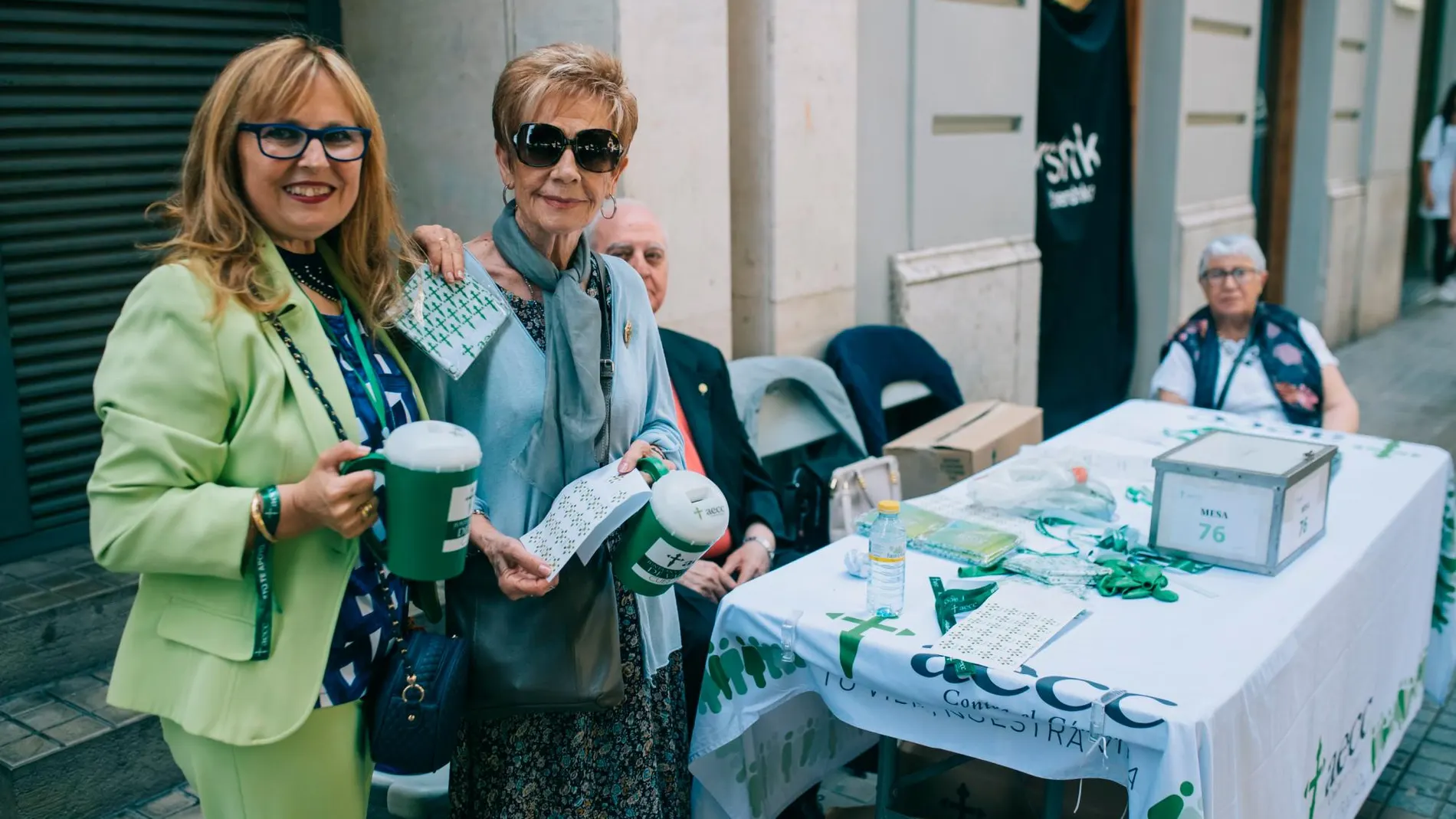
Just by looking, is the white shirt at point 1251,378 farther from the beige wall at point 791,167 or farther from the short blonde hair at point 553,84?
the short blonde hair at point 553,84

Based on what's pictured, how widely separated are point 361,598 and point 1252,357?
3.45 meters

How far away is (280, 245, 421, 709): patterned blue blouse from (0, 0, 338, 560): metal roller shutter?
2.00 meters

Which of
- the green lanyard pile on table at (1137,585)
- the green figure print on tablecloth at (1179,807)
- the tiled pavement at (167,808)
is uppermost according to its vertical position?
the green lanyard pile on table at (1137,585)

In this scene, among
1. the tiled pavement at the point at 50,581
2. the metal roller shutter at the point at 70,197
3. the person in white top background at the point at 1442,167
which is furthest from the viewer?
the person in white top background at the point at 1442,167

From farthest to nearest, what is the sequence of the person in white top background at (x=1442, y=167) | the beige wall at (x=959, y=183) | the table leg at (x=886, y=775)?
1. the person in white top background at (x=1442, y=167)
2. the beige wall at (x=959, y=183)
3. the table leg at (x=886, y=775)

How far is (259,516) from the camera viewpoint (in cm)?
171

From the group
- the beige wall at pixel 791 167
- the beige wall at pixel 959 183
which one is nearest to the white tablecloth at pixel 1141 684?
the beige wall at pixel 791 167

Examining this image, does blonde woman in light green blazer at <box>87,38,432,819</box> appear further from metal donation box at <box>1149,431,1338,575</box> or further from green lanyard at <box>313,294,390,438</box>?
metal donation box at <box>1149,431,1338,575</box>

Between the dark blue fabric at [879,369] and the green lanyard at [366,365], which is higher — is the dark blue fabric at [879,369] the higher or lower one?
the lower one

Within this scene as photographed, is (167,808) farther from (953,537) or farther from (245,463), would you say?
(953,537)

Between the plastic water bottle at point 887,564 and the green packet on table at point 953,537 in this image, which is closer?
the plastic water bottle at point 887,564

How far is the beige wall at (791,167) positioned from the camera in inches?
175

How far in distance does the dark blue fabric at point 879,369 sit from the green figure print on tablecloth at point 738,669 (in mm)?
2071

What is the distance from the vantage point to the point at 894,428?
5.19 m
